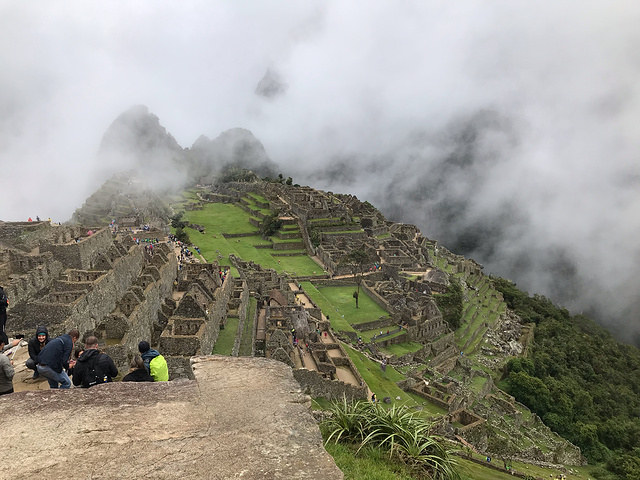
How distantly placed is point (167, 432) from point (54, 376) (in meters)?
4.45

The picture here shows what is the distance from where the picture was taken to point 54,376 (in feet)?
28.3

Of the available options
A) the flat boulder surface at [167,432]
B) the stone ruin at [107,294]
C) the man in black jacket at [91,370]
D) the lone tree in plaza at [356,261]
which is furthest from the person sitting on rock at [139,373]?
the lone tree in plaza at [356,261]

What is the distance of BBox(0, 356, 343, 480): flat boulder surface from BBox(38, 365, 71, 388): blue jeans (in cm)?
239

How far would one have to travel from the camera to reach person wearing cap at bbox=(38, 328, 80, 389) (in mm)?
8523

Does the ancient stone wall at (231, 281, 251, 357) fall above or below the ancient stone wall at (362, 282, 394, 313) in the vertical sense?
below

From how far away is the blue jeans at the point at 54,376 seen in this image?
28.0ft

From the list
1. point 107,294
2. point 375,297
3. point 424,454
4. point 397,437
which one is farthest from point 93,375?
point 375,297

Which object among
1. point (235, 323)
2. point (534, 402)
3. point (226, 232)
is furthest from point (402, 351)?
point (226, 232)

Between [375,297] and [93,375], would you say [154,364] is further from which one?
[375,297]

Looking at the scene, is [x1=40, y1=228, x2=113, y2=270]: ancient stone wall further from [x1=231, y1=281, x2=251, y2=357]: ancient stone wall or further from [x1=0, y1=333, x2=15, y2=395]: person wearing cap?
[x1=0, y1=333, x2=15, y2=395]: person wearing cap

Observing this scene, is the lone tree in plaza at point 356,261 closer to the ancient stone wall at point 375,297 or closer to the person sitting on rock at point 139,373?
the ancient stone wall at point 375,297

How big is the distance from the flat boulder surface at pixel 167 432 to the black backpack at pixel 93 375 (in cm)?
163

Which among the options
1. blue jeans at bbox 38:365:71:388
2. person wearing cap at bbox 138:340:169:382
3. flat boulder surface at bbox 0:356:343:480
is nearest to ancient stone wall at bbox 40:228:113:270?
blue jeans at bbox 38:365:71:388

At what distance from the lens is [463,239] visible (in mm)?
136750
